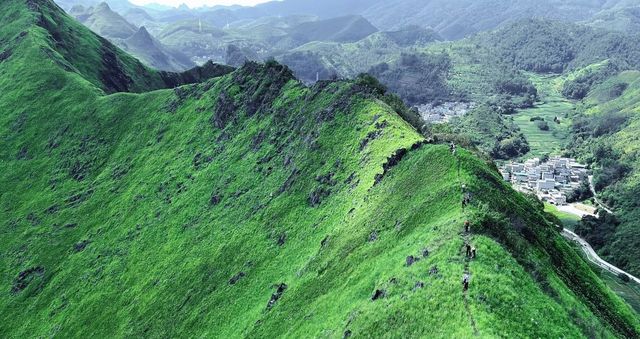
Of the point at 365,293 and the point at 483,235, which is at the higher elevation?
the point at 483,235

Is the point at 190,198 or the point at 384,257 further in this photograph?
the point at 190,198

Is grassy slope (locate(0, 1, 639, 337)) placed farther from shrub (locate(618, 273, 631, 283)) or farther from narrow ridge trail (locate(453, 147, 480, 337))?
shrub (locate(618, 273, 631, 283))

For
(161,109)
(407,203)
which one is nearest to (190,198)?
(161,109)

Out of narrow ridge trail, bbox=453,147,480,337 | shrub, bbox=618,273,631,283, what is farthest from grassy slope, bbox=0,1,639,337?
shrub, bbox=618,273,631,283

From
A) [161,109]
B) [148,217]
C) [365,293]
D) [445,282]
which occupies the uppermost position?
[445,282]

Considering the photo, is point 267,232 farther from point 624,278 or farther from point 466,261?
point 624,278

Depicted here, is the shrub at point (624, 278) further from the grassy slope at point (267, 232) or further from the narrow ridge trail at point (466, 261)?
the narrow ridge trail at point (466, 261)

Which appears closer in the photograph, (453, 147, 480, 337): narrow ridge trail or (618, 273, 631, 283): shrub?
(453, 147, 480, 337): narrow ridge trail

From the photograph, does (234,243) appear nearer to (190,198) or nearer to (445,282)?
(190,198)
